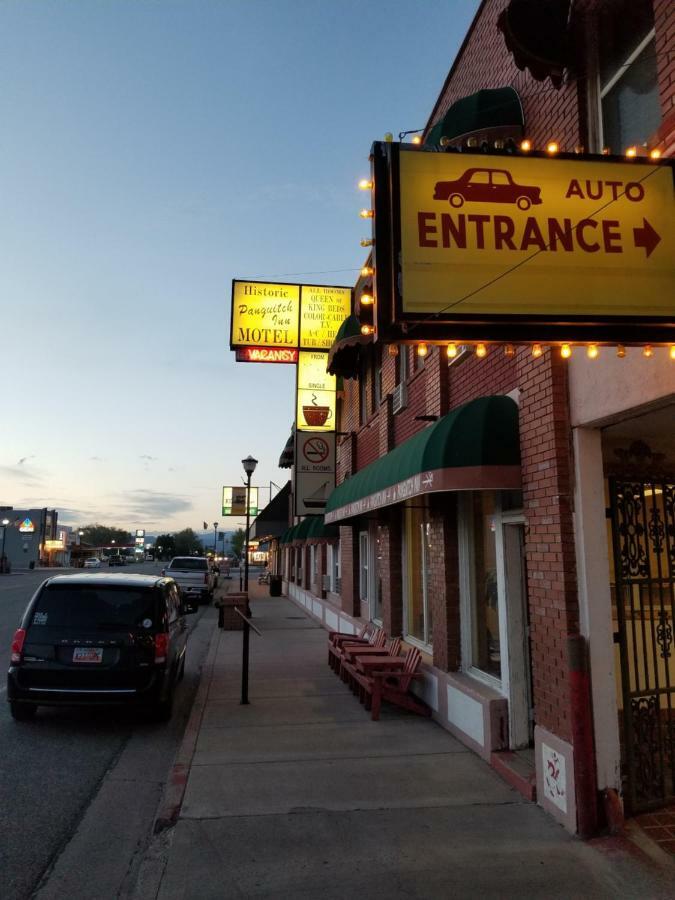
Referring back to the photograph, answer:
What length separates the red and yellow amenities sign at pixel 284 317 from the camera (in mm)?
14859

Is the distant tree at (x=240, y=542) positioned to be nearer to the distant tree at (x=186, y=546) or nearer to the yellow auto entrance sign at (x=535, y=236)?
the distant tree at (x=186, y=546)

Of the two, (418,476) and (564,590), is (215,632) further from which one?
(564,590)

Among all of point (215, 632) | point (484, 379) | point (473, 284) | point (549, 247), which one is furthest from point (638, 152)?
point (215, 632)

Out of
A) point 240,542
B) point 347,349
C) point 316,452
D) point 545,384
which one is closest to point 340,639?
point 347,349

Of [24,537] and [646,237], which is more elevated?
[24,537]

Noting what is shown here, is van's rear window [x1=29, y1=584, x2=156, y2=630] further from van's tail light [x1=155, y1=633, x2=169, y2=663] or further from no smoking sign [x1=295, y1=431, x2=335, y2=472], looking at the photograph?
no smoking sign [x1=295, y1=431, x2=335, y2=472]

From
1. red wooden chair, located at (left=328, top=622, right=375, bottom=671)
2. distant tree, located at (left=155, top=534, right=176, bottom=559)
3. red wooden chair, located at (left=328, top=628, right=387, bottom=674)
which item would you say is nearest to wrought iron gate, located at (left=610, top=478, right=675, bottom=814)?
red wooden chair, located at (left=328, top=628, right=387, bottom=674)

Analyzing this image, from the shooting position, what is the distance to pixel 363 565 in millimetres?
13828

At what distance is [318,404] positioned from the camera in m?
15.4

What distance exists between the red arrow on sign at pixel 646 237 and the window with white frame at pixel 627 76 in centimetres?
156

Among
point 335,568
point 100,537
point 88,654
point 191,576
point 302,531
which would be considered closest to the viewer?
point 88,654

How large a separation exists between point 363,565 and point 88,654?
752 centimetres

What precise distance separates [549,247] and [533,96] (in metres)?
3.49

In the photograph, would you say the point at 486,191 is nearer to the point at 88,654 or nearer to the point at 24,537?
the point at 88,654
